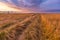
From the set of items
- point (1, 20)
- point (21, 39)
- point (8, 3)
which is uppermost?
point (8, 3)

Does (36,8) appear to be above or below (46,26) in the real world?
above

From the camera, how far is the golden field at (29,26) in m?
0.84

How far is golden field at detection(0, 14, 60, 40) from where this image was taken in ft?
2.76

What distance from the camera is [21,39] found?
2.74ft

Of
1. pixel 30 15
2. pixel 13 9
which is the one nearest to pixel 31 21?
pixel 30 15

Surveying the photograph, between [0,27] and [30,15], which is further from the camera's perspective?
[30,15]

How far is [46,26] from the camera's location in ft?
2.96

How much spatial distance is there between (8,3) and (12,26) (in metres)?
0.22

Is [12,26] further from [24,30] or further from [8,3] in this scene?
[8,3]

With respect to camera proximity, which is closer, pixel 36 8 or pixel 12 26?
pixel 12 26

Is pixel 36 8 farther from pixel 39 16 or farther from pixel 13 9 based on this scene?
pixel 13 9

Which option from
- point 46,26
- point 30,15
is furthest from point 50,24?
point 30,15

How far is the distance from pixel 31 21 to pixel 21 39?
0.17 metres

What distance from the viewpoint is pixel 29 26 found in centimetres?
90
